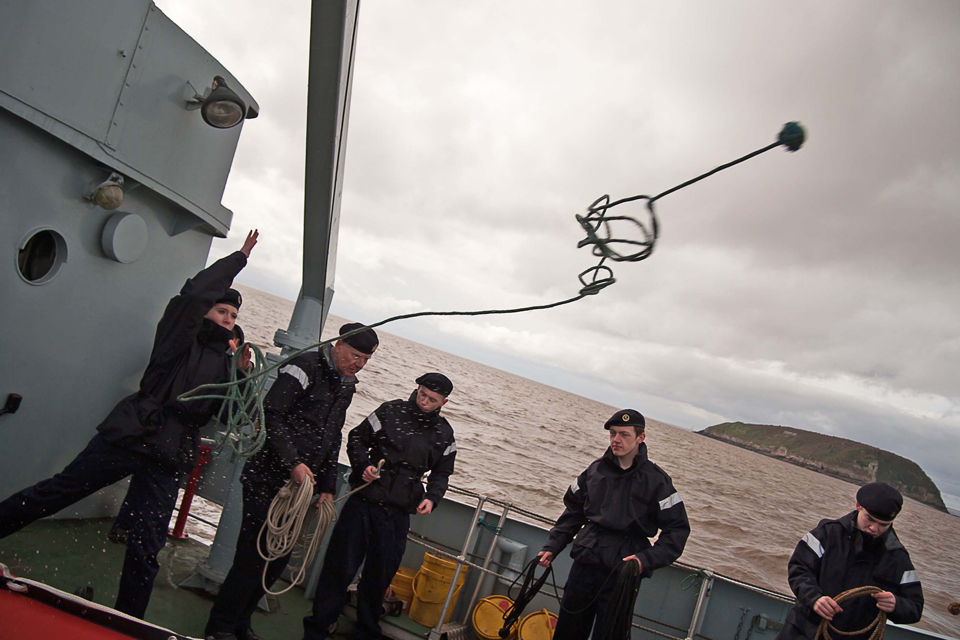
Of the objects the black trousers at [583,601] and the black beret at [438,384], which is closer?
the black trousers at [583,601]

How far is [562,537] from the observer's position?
348 cm

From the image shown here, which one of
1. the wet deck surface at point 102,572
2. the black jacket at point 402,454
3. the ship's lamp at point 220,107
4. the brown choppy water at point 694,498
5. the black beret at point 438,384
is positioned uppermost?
the ship's lamp at point 220,107

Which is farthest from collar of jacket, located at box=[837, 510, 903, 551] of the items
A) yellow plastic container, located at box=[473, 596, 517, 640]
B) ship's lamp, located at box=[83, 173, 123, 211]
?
ship's lamp, located at box=[83, 173, 123, 211]

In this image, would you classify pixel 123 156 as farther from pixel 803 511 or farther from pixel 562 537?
pixel 803 511

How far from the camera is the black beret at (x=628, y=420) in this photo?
3312 mm

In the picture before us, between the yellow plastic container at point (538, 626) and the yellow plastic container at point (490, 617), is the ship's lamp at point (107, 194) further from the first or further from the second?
the yellow plastic container at point (538, 626)

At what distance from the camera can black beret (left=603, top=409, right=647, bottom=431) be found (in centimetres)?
331

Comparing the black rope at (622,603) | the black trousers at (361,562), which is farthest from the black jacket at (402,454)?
the black rope at (622,603)

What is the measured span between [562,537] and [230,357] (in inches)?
85.5

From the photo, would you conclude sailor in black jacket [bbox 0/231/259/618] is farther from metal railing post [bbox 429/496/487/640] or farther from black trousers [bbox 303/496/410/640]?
metal railing post [bbox 429/496/487/640]

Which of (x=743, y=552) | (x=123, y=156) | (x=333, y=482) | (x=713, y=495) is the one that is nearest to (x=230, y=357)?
(x=333, y=482)

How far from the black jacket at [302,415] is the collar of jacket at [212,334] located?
0.34 m

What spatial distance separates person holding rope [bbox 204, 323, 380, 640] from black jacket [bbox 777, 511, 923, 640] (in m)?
2.55

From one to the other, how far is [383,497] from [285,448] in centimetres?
71
